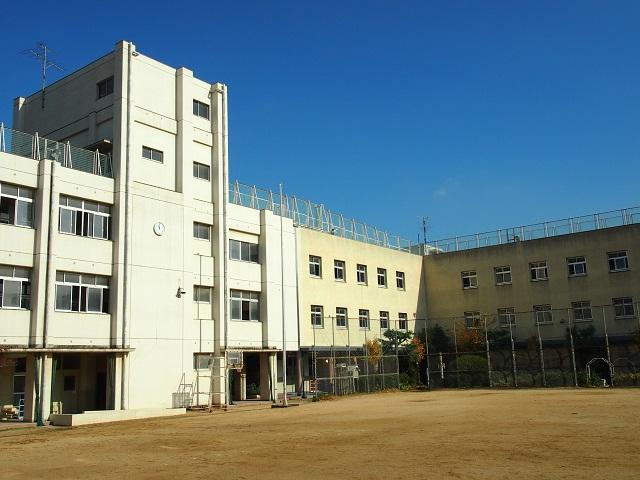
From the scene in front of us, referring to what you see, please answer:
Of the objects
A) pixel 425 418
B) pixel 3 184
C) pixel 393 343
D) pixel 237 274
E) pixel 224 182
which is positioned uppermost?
pixel 224 182

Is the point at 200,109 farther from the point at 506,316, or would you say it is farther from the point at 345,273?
the point at 506,316

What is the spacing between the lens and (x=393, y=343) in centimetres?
4362

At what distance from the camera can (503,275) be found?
48.9 metres

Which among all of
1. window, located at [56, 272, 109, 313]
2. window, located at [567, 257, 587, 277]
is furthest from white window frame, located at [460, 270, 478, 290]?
window, located at [56, 272, 109, 313]

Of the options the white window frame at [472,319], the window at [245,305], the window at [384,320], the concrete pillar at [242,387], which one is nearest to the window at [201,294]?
the window at [245,305]

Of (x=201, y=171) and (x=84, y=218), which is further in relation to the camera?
(x=201, y=171)

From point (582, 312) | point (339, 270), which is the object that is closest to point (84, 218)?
point (339, 270)

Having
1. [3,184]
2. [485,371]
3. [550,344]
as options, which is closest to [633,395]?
[485,371]

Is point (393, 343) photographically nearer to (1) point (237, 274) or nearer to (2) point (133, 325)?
(1) point (237, 274)

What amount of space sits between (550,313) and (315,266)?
16477mm

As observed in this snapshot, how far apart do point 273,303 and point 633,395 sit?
19.0m

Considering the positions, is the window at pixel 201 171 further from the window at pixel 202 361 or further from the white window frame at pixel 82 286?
the window at pixel 202 361

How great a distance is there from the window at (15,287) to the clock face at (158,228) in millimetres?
6225

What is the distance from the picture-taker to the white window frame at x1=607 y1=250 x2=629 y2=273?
43594 millimetres
